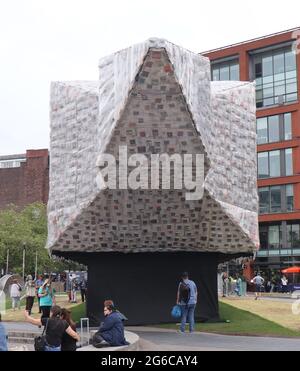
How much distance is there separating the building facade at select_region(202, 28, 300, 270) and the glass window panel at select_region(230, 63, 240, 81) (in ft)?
2.76

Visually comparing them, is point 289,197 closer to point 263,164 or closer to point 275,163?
point 275,163

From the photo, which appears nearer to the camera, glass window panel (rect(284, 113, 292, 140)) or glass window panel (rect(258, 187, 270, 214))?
glass window panel (rect(284, 113, 292, 140))

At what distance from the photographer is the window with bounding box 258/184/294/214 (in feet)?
189

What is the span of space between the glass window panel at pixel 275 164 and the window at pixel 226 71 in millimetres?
8784

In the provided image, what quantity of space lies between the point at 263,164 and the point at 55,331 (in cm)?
5148

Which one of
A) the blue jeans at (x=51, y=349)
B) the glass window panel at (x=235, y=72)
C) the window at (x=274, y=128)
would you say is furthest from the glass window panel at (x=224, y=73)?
the blue jeans at (x=51, y=349)

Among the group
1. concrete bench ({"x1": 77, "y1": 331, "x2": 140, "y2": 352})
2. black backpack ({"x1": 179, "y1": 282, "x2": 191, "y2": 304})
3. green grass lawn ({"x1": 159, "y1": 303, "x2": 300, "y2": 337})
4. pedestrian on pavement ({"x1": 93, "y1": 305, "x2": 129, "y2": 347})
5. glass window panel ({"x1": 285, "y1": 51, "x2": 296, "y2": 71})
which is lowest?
green grass lawn ({"x1": 159, "y1": 303, "x2": 300, "y2": 337})

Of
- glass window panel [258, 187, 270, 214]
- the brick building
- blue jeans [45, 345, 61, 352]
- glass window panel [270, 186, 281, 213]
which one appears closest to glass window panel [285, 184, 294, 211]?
glass window panel [270, 186, 281, 213]

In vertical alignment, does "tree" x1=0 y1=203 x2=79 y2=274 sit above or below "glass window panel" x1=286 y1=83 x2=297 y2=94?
below

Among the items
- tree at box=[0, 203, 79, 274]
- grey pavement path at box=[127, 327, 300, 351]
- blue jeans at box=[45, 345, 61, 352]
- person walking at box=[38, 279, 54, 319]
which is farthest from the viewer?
tree at box=[0, 203, 79, 274]

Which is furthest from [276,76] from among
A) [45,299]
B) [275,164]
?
[45,299]

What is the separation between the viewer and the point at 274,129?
59.1m

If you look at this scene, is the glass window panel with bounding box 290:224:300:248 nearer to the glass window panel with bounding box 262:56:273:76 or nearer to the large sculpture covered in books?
the glass window panel with bounding box 262:56:273:76
